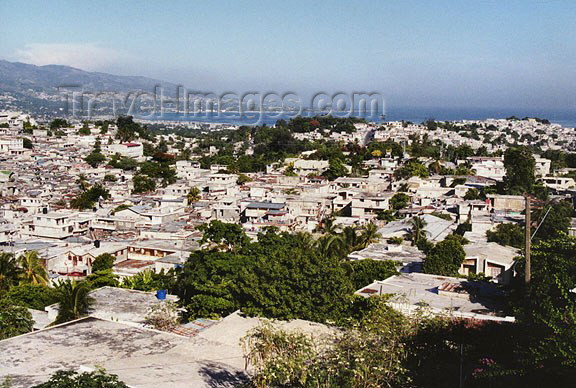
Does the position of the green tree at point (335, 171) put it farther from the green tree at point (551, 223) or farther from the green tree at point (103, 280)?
the green tree at point (103, 280)

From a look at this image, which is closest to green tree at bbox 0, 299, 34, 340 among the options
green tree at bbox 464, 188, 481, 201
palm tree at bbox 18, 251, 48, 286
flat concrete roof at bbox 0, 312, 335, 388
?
flat concrete roof at bbox 0, 312, 335, 388

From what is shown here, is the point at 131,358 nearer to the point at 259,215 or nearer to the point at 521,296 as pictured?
the point at 521,296

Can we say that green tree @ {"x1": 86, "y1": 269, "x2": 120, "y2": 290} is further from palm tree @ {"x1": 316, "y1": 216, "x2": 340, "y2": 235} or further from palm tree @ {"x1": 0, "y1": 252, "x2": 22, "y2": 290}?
palm tree @ {"x1": 316, "y1": 216, "x2": 340, "y2": 235}

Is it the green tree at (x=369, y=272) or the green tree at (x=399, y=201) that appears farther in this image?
the green tree at (x=399, y=201)

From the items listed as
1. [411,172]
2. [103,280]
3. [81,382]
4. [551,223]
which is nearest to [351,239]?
[551,223]

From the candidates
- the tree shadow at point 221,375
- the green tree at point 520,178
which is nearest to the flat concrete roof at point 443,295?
the tree shadow at point 221,375

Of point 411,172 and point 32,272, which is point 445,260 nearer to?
point 32,272
